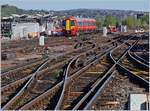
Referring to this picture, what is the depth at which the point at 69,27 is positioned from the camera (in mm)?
52625

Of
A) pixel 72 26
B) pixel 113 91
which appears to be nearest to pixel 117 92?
pixel 113 91

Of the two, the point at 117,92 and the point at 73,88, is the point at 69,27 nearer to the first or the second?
the point at 73,88

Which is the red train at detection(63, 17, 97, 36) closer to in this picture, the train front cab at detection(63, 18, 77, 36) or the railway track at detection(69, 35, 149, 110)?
the train front cab at detection(63, 18, 77, 36)

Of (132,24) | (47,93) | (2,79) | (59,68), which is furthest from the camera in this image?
(132,24)

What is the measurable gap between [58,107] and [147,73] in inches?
260

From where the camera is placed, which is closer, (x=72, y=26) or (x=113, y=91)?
(x=113, y=91)

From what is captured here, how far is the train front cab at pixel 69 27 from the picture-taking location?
173 feet

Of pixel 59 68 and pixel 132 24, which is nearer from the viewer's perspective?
pixel 59 68

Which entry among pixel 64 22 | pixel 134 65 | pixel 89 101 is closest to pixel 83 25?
pixel 64 22

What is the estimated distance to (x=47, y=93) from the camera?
1144 centimetres

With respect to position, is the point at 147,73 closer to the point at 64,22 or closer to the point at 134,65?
the point at 134,65

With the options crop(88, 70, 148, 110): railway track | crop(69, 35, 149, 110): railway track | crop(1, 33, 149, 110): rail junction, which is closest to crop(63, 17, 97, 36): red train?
crop(1, 33, 149, 110): rail junction

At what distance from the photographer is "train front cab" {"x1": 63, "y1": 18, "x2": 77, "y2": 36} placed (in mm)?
52625

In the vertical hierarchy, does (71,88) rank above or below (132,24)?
above
